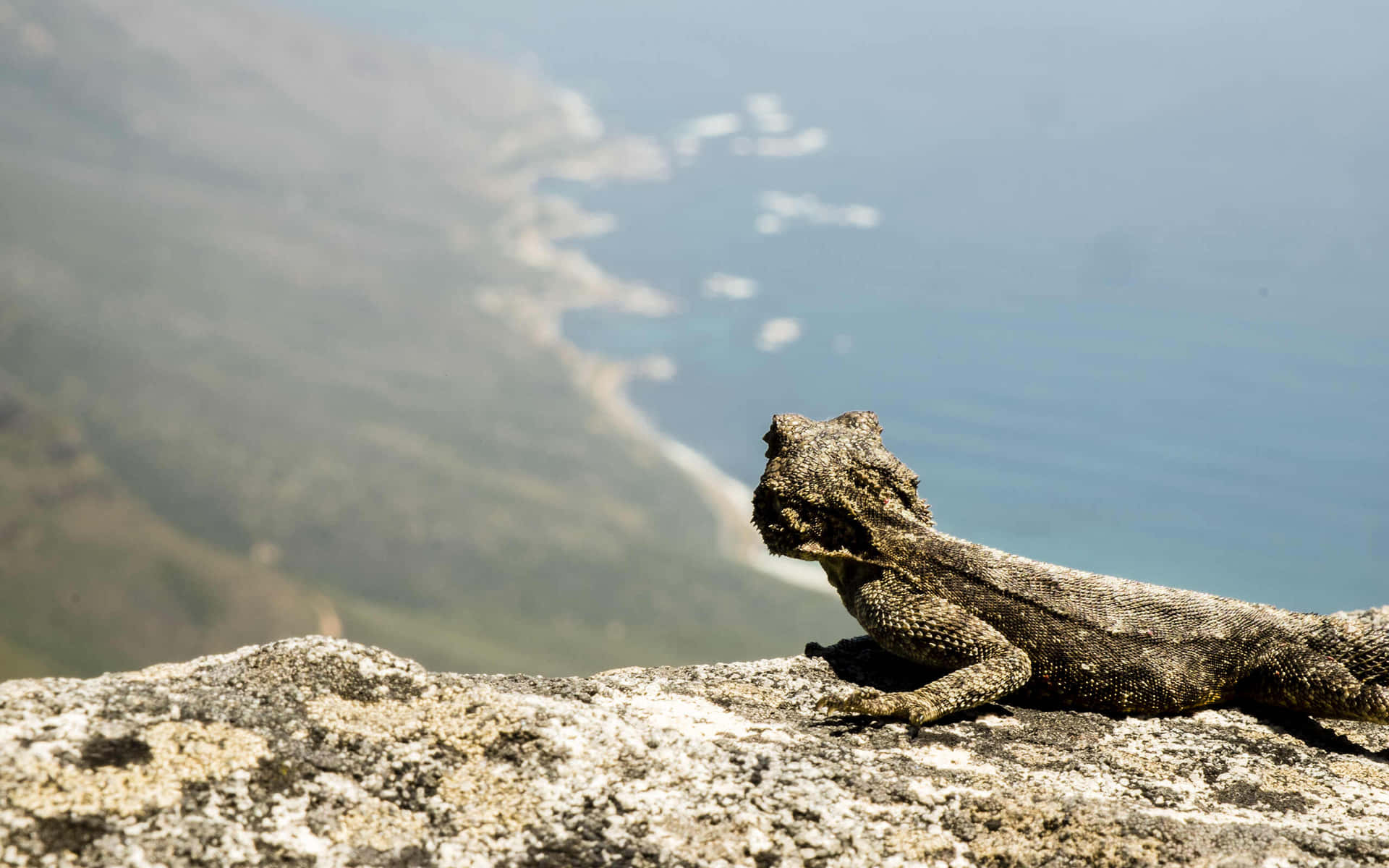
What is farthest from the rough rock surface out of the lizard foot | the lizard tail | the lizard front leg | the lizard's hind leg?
the lizard tail

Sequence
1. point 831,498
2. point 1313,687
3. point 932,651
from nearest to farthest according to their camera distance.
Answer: point 1313,687 < point 932,651 < point 831,498

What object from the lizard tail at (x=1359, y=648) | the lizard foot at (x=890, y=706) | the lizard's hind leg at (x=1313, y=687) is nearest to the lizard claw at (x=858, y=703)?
the lizard foot at (x=890, y=706)

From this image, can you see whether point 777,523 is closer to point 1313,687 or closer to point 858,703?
point 858,703

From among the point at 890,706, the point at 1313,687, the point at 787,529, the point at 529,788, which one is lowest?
the point at 529,788

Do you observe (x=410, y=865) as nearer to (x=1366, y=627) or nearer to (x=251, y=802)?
(x=251, y=802)

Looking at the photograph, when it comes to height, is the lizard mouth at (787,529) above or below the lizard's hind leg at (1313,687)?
above

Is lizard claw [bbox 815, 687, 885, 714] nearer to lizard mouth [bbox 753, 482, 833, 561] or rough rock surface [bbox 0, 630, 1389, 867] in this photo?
rough rock surface [bbox 0, 630, 1389, 867]

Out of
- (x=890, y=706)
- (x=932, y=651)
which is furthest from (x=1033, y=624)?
(x=890, y=706)

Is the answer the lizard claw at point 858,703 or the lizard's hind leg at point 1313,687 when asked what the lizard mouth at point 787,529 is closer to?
the lizard claw at point 858,703

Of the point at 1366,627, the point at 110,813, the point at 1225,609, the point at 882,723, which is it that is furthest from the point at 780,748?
the point at 1366,627
